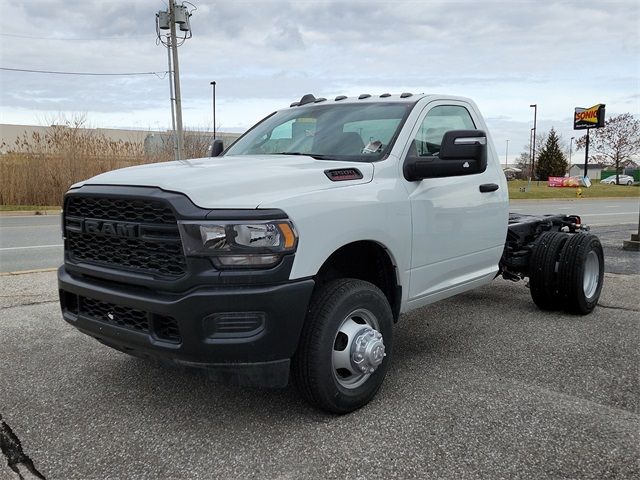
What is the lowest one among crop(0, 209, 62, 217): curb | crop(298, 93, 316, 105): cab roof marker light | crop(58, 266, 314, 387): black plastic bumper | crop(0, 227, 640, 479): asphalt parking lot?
crop(0, 227, 640, 479): asphalt parking lot

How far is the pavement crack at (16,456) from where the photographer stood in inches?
110

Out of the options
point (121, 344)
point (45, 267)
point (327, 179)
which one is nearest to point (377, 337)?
point (327, 179)

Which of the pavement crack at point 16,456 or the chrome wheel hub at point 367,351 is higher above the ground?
the chrome wheel hub at point 367,351

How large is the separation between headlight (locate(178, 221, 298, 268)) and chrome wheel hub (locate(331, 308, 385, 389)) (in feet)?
2.25

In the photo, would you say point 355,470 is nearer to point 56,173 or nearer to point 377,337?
point 377,337

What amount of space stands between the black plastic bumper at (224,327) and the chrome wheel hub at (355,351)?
14.9 inches

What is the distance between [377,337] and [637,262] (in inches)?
271

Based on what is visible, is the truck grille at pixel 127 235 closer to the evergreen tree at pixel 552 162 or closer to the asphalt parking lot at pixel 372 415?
the asphalt parking lot at pixel 372 415

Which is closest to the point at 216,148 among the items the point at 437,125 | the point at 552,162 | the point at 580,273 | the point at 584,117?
the point at 437,125

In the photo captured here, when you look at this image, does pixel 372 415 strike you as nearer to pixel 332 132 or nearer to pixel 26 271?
pixel 332 132

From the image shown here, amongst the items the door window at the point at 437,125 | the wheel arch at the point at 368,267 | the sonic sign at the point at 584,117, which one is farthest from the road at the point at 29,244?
the sonic sign at the point at 584,117

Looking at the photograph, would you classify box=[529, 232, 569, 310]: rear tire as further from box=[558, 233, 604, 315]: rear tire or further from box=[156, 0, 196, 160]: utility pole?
box=[156, 0, 196, 160]: utility pole

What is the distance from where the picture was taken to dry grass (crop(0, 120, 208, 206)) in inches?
806

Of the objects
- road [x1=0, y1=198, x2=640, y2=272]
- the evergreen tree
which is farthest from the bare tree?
road [x1=0, y1=198, x2=640, y2=272]
